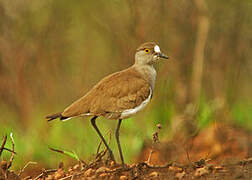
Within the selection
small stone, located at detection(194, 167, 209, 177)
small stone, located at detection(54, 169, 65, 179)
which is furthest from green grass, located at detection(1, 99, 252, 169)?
small stone, located at detection(194, 167, 209, 177)

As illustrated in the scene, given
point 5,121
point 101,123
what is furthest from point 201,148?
point 5,121

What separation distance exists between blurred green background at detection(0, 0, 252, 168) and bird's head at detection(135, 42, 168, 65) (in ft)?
5.64

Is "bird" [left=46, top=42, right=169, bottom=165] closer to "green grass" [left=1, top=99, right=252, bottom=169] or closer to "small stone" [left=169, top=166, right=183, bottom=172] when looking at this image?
"small stone" [left=169, top=166, right=183, bottom=172]

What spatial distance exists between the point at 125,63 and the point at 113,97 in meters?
4.39

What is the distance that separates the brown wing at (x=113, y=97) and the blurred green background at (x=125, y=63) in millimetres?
2007

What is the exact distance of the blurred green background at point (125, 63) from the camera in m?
7.29

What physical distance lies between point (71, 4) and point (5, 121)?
10.8 ft

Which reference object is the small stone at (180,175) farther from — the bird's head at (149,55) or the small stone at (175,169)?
the bird's head at (149,55)

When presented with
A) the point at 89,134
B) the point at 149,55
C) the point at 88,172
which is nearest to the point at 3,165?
the point at 88,172

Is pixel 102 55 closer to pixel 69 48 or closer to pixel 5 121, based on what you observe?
pixel 69 48

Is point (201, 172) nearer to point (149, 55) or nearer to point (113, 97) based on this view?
point (113, 97)

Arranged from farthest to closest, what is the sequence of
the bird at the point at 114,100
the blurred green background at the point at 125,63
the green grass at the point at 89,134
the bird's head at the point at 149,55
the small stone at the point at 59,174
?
1. the blurred green background at the point at 125,63
2. the green grass at the point at 89,134
3. the bird's head at the point at 149,55
4. the bird at the point at 114,100
5. the small stone at the point at 59,174

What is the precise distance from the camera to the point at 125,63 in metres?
8.95

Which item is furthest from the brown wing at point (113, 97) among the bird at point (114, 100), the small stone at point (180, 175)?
the small stone at point (180, 175)
